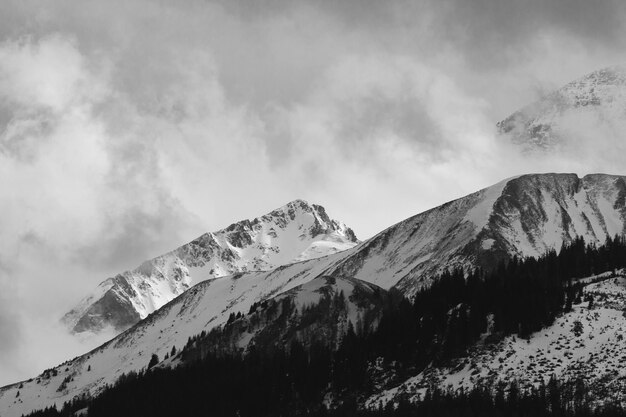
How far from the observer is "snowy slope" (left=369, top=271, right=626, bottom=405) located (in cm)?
8312

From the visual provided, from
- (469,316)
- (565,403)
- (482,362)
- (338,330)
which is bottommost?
(565,403)

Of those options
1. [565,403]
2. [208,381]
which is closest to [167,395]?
[208,381]

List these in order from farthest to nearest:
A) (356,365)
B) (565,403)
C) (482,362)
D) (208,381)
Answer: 1. (208,381)
2. (356,365)
3. (482,362)
4. (565,403)

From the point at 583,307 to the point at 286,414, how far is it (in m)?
41.7

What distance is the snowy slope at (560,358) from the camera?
273ft

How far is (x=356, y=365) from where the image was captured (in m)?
122

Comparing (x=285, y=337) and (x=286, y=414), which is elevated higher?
(x=285, y=337)

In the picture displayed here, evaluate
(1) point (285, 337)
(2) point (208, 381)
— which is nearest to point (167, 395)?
(2) point (208, 381)

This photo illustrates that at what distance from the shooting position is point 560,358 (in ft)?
294

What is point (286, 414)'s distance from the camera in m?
117

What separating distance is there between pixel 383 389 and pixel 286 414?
1739 centimetres

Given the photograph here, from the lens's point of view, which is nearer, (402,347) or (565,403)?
(565,403)

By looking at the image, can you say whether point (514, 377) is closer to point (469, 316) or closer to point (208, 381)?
point (469, 316)

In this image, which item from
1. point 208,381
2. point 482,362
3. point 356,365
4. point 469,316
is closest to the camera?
point 482,362
